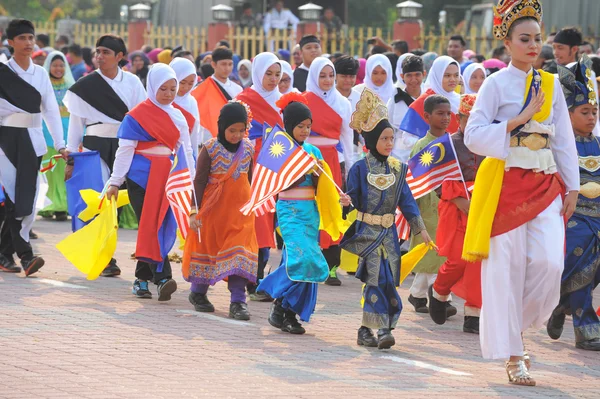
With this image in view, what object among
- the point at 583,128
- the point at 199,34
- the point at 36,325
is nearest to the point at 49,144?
the point at 36,325

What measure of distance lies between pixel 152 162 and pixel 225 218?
1.20 metres

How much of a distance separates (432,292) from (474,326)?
49 centimetres

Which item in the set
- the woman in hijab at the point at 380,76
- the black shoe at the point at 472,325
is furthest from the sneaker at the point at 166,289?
the woman in hijab at the point at 380,76

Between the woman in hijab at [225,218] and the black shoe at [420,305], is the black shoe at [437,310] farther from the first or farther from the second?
the woman in hijab at [225,218]

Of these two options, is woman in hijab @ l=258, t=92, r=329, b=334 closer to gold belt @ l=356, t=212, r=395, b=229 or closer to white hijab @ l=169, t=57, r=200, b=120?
gold belt @ l=356, t=212, r=395, b=229

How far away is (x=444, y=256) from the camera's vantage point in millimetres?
10172

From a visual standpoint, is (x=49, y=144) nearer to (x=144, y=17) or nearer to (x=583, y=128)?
(x=583, y=128)

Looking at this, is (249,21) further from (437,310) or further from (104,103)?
(437,310)

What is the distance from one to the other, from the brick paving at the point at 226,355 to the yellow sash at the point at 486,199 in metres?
0.87

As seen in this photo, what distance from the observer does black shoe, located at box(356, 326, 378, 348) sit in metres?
8.89

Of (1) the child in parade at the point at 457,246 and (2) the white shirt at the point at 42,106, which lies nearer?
(1) the child in parade at the point at 457,246

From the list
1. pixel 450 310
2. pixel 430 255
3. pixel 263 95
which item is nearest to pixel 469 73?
pixel 263 95

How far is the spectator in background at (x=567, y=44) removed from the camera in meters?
11.8

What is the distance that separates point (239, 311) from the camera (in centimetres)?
977
